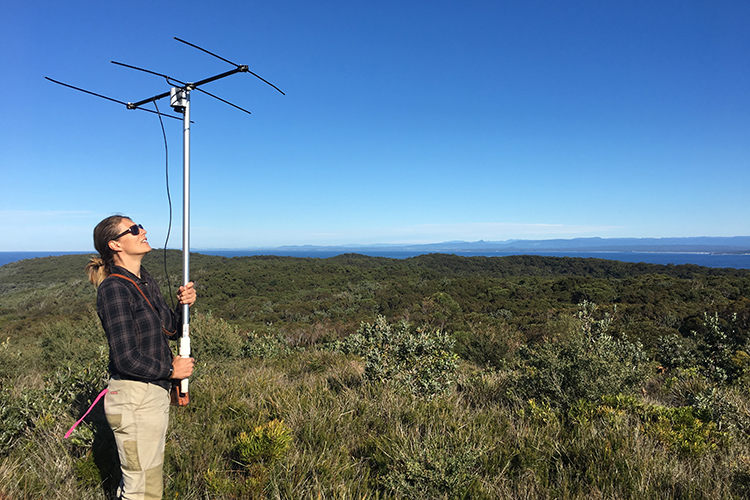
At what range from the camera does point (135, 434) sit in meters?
1.77

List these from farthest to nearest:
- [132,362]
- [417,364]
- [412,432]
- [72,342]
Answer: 1. [72,342]
2. [417,364]
3. [412,432]
4. [132,362]

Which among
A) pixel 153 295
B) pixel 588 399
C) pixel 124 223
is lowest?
pixel 588 399

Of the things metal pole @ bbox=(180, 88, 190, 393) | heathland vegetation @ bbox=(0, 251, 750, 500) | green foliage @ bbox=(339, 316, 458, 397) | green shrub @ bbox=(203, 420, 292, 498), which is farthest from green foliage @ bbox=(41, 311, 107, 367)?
green shrub @ bbox=(203, 420, 292, 498)

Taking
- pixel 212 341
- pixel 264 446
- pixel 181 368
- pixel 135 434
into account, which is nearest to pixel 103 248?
pixel 181 368

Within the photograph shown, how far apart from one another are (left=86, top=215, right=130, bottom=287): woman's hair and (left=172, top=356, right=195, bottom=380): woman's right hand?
609mm

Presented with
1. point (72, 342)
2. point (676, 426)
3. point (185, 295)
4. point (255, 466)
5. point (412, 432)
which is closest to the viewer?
point (255, 466)

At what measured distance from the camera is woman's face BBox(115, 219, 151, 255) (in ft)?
6.40

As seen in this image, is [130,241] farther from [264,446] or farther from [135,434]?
[264,446]

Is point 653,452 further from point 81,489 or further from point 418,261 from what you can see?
point 418,261

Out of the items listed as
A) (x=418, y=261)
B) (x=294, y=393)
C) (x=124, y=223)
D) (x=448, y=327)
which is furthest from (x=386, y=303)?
(x=418, y=261)

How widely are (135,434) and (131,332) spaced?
1.71 ft

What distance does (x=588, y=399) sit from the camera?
3562mm

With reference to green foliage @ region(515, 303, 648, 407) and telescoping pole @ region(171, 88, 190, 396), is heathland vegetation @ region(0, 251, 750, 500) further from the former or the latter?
telescoping pole @ region(171, 88, 190, 396)

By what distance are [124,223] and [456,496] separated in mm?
2536
